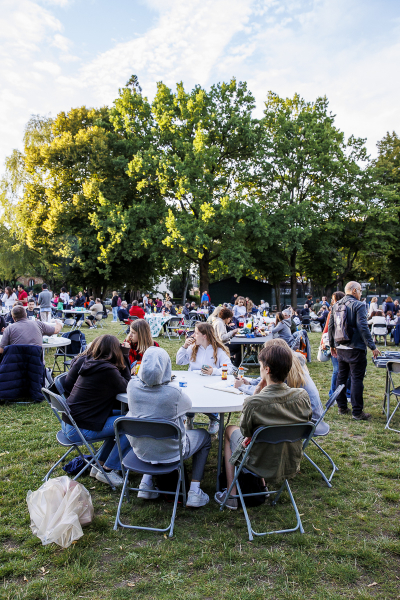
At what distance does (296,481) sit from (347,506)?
59 centimetres

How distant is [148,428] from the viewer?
2807 mm

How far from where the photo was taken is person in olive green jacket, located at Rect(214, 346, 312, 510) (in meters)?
2.86

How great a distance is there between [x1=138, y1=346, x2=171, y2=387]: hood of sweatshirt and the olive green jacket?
637 millimetres

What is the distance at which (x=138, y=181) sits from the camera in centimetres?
2566

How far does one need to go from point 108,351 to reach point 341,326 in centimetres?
348

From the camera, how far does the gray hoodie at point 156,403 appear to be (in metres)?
2.99

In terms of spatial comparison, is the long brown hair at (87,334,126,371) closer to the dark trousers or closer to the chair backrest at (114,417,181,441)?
the chair backrest at (114,417,181,441)

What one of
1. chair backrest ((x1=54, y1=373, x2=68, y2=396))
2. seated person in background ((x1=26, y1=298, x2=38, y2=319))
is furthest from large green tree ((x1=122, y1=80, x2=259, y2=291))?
chair backrest ((x1=54, y1=373, x2=68, y2=396))

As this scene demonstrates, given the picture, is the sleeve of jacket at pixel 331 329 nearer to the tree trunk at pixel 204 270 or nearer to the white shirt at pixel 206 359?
the white shirt at pixel 206 359

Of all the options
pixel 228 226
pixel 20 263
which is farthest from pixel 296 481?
pixel 20 263

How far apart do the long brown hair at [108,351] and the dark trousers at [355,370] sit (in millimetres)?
3411

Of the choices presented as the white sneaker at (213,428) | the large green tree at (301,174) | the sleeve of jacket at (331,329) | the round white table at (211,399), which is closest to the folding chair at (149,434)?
the round white table at (211,399)

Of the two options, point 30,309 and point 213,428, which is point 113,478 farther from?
point 30,309

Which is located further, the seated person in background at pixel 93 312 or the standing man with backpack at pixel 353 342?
the seated person in background at pixel 93 312
